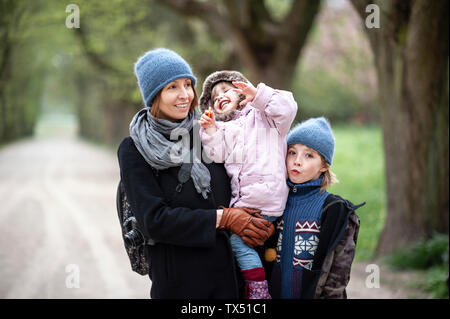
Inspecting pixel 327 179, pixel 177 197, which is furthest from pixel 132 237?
pixel 327 179

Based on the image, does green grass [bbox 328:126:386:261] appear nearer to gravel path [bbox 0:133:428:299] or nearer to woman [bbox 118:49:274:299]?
gravel path [bbox 0:133:428:299]

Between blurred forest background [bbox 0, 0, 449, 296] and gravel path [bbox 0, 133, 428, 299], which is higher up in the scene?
blurred forest background [bbox 0, 0, 449, 296]

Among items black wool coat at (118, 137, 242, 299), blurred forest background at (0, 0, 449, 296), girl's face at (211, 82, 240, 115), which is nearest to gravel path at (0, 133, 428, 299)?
blurred forest background at (0, 0, 449, 296)

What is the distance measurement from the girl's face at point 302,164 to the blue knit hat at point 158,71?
68 cm

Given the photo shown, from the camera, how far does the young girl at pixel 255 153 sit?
228 centimetres

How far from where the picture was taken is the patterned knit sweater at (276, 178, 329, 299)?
231cm

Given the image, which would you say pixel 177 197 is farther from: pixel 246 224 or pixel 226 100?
pixel 226 100

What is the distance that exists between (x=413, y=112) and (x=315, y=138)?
12.4 ft

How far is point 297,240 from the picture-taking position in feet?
7.64

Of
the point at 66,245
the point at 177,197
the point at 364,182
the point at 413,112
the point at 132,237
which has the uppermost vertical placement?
the point at 413,112

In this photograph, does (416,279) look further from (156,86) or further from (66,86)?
(66,86)

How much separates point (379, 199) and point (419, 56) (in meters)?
5.86

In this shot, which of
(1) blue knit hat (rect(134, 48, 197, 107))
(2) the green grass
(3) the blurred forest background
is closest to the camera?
(1) blue knit hat (rect(134, 48, 197, 107))

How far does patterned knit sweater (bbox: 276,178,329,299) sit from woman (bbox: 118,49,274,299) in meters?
0.14
